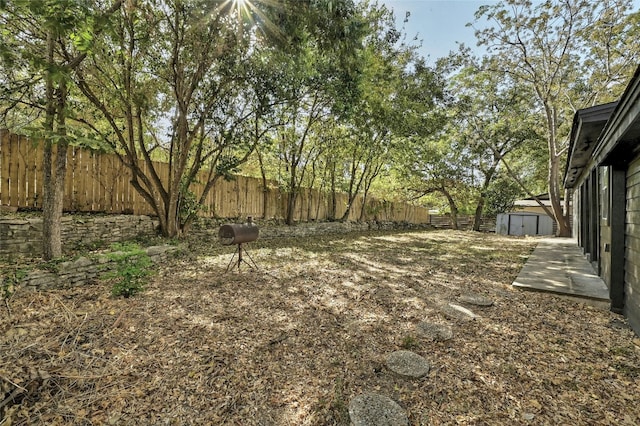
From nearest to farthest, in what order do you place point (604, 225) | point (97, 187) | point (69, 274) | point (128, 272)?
point (128, 272) < point (69, 274) < point (604, 225) < point (97, 187)

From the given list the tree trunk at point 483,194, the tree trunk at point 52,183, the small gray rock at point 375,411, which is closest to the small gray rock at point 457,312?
the small gray rock at point 375,411

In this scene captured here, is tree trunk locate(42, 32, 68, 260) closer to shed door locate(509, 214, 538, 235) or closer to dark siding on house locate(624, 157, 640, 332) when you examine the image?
dark siding on house locate(624, 157, 640, 332)

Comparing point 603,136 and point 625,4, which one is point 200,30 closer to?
point 603,136

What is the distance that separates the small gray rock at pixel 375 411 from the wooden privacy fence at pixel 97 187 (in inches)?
160

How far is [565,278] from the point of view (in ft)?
14.1

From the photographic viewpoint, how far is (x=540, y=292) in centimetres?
376

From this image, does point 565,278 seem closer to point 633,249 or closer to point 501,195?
point 633,249

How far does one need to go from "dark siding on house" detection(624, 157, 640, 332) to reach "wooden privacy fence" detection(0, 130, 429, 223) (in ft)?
20.9

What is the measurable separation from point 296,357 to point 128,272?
98.7 inches

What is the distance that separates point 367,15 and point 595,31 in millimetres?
7209

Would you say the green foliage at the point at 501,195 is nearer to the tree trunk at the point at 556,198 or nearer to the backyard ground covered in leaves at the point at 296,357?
the tree trunk at the point at 556,198

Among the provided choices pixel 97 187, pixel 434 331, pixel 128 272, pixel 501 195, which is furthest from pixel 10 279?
pixel 501 195

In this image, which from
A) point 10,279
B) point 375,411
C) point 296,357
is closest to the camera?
point 375,411

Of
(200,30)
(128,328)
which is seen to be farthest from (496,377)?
A: (200,30)
